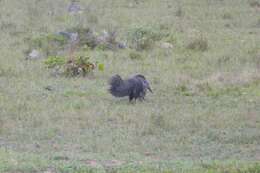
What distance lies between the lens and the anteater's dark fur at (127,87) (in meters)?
12.8

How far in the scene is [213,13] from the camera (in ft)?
70.1

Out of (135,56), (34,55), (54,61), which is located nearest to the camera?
(54,61)

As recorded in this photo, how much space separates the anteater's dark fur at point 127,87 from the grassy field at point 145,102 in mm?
197

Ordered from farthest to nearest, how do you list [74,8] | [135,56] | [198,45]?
[74,8] → [198,45] → [135,56]

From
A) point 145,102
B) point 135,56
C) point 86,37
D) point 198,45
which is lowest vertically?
point 145,102

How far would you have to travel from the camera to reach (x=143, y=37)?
Answer: 17312mm

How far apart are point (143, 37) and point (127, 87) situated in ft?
15.3

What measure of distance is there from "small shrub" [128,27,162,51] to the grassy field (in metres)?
0.12

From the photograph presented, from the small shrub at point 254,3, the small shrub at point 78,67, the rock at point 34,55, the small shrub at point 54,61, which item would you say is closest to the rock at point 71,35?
the rock at point 34,55

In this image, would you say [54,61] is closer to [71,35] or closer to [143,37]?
[71,35]

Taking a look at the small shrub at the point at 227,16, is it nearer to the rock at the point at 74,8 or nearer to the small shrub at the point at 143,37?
the small shrub at the point at 143,37

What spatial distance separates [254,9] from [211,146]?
1242 centimetres

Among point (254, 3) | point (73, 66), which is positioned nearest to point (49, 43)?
point (73, 66)

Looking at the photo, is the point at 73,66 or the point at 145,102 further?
the point at 73,66
